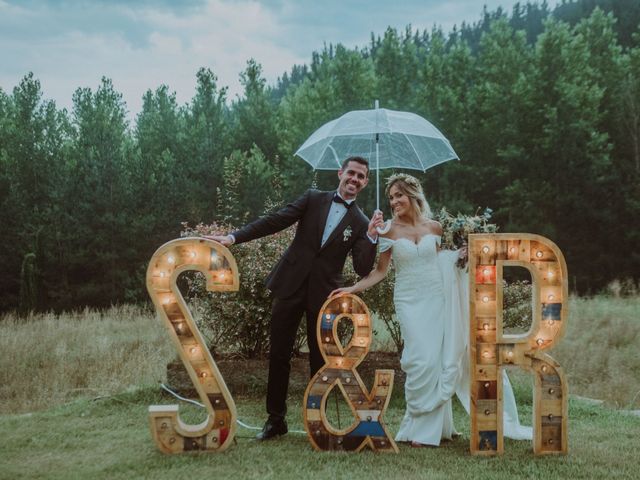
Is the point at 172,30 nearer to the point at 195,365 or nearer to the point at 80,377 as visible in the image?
the point at 80,377

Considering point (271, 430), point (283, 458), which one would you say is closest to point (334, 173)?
point (271, 430)

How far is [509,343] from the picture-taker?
16.8 feet

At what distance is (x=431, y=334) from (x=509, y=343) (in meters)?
0.65

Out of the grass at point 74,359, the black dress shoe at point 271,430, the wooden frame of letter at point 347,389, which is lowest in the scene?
the grass at point 74,359

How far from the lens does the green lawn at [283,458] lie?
15.7 ft

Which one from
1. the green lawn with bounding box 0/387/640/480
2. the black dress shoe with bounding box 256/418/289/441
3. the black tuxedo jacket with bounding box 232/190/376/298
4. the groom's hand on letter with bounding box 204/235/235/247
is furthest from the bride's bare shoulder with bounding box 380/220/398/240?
the black dress shoe with bounding box 256/418/289/441

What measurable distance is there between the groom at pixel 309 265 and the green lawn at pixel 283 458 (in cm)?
57

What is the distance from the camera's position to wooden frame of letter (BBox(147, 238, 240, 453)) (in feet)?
16.8

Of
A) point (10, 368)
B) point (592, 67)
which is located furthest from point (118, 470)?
point (592, 67)

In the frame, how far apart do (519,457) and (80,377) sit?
7.08 metres

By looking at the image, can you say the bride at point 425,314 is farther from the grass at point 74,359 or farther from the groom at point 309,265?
the grass at point 74,359

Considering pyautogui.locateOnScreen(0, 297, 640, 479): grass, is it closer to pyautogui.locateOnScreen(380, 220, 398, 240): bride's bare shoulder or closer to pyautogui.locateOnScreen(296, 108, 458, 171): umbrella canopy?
pyautogui.locateOnScreen(380, 220, 398, 240): bride's bare shoulder

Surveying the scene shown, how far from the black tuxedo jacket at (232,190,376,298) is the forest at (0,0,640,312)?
56.3ft

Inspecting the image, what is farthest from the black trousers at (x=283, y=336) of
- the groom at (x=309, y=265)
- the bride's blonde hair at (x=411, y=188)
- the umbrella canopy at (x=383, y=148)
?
the umbrella canopy at (x=383, y=148)
